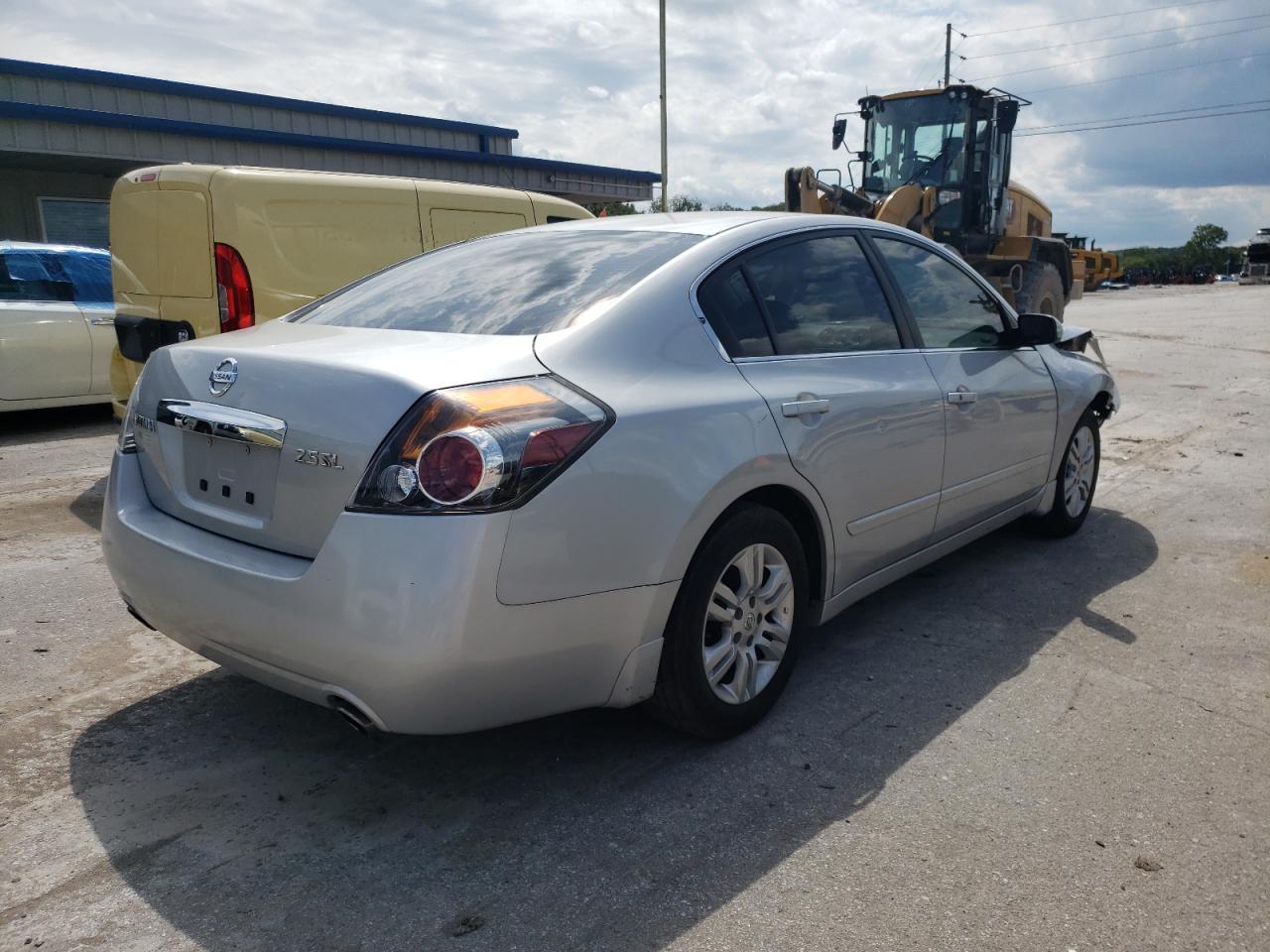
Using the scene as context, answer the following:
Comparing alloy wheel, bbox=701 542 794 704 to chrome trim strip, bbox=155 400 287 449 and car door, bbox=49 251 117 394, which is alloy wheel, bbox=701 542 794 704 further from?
car door, bbox=49 251 117 394

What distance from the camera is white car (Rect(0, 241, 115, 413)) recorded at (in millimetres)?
7984

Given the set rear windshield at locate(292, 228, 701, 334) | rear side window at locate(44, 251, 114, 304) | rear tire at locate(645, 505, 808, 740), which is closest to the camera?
rear tire at locate(645, 505, 808, 740)

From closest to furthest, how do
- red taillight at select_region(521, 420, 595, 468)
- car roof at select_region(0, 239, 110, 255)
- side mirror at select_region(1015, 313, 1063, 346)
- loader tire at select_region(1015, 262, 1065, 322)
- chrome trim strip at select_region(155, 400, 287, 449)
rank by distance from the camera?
red taillight at select_region(521, 420, 595, 468), chrome trim strip at select_region(155, 400, 287, 449), side mirror at select_region(1015, 313, 1063, 346), car roof at select_region(0, 239, 110, 255), loader tire at select_region(1015, 262, 1065, 322)

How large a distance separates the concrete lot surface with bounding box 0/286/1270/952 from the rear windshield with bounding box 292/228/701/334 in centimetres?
128

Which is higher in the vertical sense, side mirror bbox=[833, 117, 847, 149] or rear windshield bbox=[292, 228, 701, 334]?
side mirror bbox=[833, 117, 847, 149]

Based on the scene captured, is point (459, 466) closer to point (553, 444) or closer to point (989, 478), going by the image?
point (553, 444)

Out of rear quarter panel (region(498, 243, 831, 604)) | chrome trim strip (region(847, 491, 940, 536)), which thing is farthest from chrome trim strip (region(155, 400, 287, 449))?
chrome trim strip (region(847, 491, 940, 536))

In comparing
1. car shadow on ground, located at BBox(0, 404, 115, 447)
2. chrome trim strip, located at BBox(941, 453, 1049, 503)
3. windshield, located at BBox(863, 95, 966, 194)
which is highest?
windshield, located at BBox(863, 95, 966, 194)

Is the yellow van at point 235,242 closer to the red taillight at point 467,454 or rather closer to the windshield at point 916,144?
the red taillight at point 467,454

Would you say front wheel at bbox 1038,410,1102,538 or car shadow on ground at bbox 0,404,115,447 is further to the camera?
car shadow on ground at bbox 0,404,115,447

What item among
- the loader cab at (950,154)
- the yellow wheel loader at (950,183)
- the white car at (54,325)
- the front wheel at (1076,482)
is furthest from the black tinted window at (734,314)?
the loader cab at (950,154)

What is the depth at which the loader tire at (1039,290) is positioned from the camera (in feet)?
45.3

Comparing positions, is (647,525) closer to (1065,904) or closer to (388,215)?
(1065,904)

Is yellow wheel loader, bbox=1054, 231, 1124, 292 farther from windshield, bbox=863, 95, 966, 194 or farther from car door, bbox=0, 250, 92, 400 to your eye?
car door, bbox=0, 250, 92, 400
